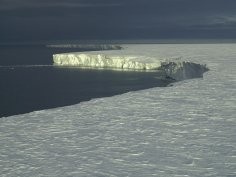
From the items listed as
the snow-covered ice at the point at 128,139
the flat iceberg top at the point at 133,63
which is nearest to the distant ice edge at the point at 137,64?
the flat iceberg top at the point at 133,63

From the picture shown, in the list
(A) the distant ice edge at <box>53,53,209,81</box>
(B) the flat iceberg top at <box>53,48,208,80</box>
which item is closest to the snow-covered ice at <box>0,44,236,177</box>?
(A) the distant ice edge at <box>53,53,209,81</box>

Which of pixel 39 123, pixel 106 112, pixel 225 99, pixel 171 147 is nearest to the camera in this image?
pixel 171 147

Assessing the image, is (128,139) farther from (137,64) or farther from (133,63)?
(133,63)

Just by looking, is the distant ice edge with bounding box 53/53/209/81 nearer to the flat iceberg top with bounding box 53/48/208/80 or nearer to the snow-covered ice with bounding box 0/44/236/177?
the flat iceberg top with bounding box 53/48/208/80

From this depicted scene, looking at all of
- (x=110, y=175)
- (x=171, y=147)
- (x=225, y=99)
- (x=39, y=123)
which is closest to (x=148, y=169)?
(x=110, y=175)

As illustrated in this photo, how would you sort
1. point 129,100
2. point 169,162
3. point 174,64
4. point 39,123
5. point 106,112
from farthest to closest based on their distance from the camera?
point 174,64 → point 129,100 → point 106,112 → point 39,123 → point 169,162

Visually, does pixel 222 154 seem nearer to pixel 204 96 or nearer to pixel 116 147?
pixel 116 147

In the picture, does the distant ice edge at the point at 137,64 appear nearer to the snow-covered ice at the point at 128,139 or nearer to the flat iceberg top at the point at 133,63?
the flat iceberg top at the point at 133,63

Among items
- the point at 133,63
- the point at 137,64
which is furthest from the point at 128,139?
the point at 133,63
